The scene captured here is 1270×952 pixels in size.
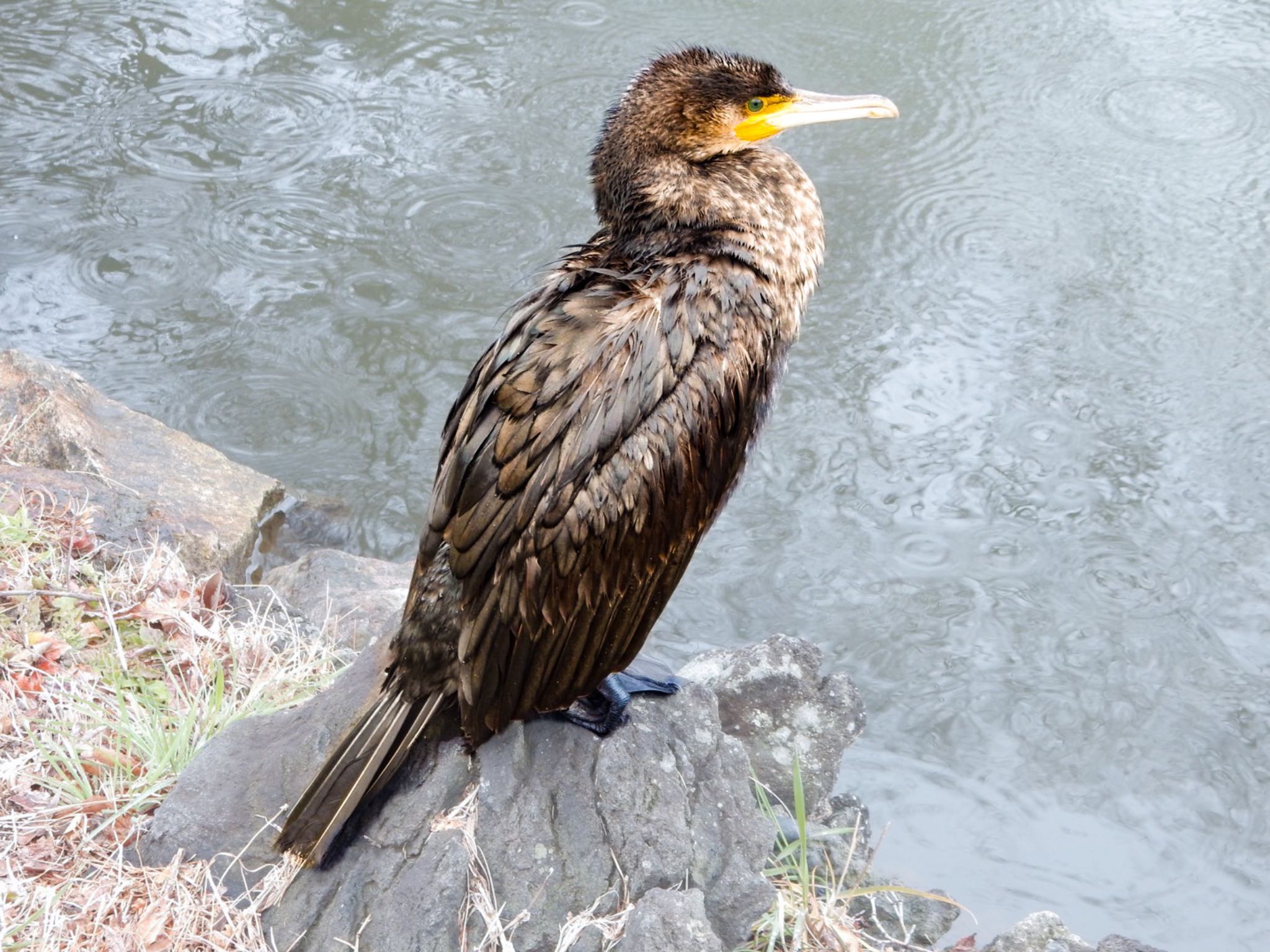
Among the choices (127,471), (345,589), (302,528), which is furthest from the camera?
(302,528)

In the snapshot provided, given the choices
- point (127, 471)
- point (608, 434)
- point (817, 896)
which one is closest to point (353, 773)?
point (608, 434)

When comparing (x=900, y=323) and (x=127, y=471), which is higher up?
(x=900, y=323)

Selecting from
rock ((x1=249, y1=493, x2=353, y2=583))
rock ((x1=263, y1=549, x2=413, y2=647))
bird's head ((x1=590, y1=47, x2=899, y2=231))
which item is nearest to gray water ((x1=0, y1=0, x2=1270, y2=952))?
rock ((x1=249, y1=493, x2=353, y2=583))

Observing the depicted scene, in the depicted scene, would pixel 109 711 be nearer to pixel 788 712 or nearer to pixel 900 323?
pixel 788 712

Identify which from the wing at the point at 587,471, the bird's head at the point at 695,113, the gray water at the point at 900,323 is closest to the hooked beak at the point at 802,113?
the bird's head at the point at 695,113

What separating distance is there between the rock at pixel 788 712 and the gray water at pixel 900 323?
2.50 feet

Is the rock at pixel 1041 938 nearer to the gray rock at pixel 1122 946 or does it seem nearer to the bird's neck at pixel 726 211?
the gray rock at pixel 1122 946

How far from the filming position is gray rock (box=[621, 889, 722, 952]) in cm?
246

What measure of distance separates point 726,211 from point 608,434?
0.64m

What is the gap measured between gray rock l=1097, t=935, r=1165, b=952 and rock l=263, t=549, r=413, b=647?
83.7 inches

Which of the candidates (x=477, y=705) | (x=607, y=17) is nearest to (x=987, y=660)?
(x=477, y=705)

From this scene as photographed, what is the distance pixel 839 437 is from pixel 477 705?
295 centimetres

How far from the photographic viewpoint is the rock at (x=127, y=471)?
390cm

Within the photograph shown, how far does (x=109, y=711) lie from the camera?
3150mm
